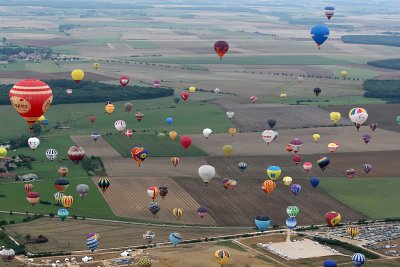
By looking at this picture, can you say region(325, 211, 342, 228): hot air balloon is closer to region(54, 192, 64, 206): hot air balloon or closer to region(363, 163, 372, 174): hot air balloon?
region(363, 163, 372, 174): hot air balloon

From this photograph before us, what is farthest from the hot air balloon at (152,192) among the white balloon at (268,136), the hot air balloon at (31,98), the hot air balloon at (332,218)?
the white balloon at (268,136)

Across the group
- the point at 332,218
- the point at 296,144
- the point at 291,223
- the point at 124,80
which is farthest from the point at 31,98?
the point at 124,80

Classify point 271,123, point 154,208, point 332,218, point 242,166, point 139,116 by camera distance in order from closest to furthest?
point 332,218 < point 154,208 < point 242,166 < point 271,123 < point 139,116

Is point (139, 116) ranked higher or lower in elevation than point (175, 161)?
higher

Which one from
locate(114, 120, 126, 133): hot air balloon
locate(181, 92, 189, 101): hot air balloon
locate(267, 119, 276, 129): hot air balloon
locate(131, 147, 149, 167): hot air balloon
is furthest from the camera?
locate(181, 92, 189, 101): hot air balloon

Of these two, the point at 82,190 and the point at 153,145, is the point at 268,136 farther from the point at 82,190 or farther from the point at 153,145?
the point at 82,190

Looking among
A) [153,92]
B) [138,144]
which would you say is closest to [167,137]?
[138,144]

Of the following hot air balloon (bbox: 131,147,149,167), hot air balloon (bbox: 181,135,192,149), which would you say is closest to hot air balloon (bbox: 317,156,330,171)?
hot air balloon (bbox: 181,135,192,149)

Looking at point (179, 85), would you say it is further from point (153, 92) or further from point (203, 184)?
point (203, 184)
